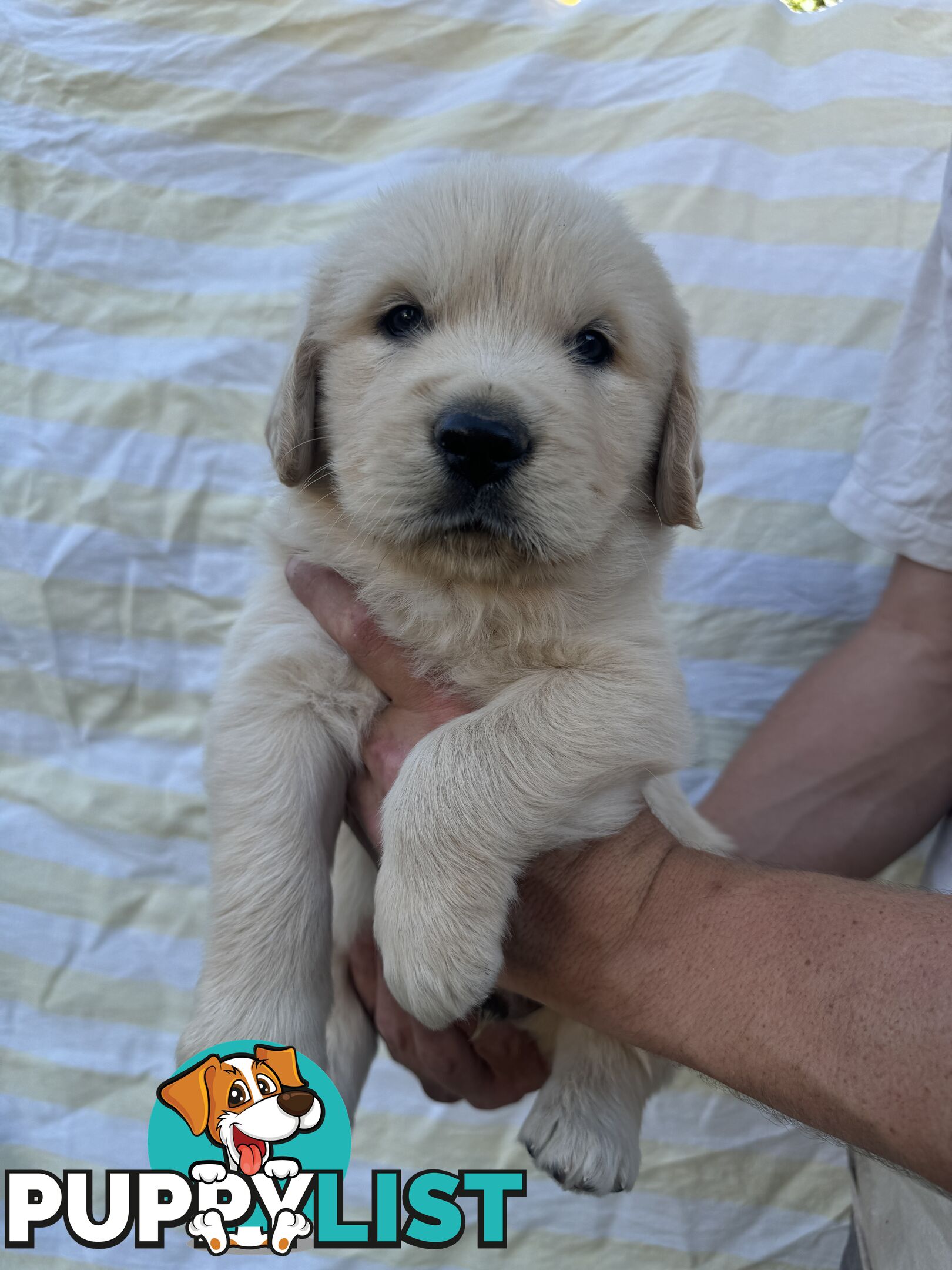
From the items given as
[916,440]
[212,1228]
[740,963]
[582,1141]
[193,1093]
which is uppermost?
[916,440]

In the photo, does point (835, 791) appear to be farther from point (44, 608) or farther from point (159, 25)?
point (159, 25)

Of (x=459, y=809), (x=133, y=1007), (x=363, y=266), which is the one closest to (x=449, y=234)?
(x=363, y=266)

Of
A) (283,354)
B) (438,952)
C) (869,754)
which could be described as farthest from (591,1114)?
(283,354)

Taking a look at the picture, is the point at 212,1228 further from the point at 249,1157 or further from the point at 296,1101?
the point at 296,1101

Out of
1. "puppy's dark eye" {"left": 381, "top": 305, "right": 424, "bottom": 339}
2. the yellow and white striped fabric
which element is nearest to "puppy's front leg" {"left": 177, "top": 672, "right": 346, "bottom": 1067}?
"puppy's dark eye" {"left": 381, "top": 305, "right": 424, "bottom": 339}

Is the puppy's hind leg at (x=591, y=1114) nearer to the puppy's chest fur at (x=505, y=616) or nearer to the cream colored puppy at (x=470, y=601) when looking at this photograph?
the cream colored puppy at (x=470, y=601)

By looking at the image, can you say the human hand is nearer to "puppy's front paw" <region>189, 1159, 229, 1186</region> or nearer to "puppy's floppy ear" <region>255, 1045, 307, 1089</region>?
"puppy's floppy ear" <region>255, 1045, 307, 1089</region>
